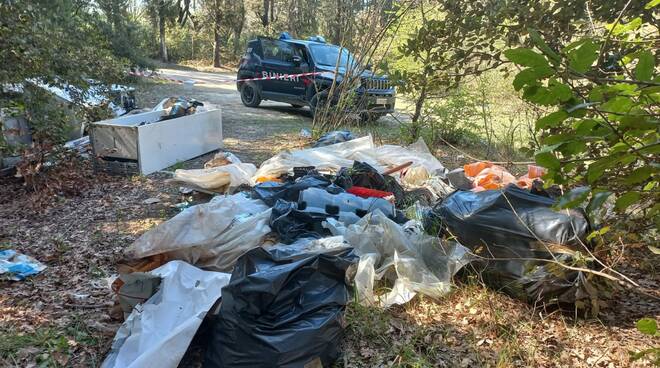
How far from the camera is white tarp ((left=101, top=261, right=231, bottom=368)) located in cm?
228

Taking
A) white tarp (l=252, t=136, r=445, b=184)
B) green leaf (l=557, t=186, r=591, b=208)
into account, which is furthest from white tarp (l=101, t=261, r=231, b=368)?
white tarp (l=252, t=136, r=445, b=184)

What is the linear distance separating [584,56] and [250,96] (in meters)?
11.3

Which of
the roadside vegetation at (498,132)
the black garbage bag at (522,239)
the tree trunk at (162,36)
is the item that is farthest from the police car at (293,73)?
the tree trunk at (162,36)

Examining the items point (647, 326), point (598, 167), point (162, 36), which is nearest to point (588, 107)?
point (598, 167)

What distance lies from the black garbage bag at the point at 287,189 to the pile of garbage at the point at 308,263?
2 centimetres

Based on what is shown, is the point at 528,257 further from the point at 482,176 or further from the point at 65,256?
the point at 65,256

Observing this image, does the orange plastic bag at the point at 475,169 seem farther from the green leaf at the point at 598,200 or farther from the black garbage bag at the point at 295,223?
the green leaf at the point at 598,200

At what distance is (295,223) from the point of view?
140 inches

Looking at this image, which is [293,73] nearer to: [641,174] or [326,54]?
[326,54]

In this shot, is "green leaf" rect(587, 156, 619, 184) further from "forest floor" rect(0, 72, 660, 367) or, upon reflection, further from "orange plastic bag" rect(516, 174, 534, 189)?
"orange plastic bag" rect(516, 174, 534, 189)

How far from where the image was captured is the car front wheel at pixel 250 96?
11.5 metres

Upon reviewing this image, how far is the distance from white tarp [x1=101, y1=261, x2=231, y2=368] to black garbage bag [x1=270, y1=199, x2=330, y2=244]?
722 mm

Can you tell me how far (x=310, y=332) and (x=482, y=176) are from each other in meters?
3.09

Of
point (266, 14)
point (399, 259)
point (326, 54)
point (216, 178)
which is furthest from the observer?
point (266, 14)
